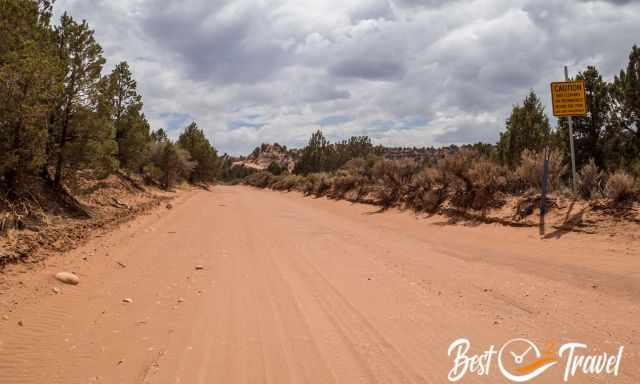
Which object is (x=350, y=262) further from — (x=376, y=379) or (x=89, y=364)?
(x=89, y=364)

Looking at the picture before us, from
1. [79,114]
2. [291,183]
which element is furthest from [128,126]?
[291,183]

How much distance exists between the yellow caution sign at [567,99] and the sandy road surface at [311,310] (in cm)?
511

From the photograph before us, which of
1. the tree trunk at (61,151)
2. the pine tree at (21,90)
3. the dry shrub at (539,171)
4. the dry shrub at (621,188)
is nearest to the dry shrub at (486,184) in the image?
the dry shrub at (539,171)

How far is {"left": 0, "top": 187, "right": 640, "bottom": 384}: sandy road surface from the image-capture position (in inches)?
139

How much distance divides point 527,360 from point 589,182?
933cm

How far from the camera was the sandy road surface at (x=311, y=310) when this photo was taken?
139 inches

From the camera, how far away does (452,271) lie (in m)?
6.95

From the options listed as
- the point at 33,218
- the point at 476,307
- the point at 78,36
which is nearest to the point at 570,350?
the point at 476,307

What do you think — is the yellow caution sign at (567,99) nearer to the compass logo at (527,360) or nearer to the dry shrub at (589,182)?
the dry shrub at (589,182)

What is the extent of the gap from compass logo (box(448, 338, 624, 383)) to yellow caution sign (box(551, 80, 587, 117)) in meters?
10.2

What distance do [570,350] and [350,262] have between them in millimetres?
4379

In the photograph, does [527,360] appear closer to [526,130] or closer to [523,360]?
[523,360]

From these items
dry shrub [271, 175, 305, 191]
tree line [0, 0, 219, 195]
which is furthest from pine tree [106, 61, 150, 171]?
dry shrub [271, 175, 305, 191]

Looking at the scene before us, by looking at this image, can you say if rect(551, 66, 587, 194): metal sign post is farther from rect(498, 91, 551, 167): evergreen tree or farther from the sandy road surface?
rect(498, 91, 551, 167): evergreen tree
